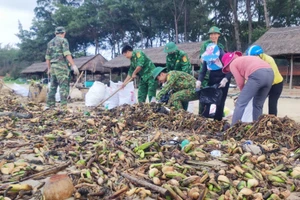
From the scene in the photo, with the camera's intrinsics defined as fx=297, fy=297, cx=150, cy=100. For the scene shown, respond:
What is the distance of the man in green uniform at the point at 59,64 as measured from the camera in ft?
21.2

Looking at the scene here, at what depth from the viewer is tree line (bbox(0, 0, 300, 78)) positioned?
24.9 metres

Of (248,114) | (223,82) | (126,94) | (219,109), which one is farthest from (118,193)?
(126,94)

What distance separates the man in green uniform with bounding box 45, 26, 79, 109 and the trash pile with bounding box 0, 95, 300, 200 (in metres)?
2.65

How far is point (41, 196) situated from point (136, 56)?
4475mm

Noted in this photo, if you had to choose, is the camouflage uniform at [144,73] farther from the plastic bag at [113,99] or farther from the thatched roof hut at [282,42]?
the thatched roof hut at [282,42]

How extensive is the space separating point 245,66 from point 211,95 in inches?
39.1

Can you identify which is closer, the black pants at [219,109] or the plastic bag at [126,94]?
the black pants at [219,109]

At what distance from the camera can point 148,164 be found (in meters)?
2.26

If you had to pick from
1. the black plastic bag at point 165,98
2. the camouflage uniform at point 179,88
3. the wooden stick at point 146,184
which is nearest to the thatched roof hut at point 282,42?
the camouflage uniform at point 179,88

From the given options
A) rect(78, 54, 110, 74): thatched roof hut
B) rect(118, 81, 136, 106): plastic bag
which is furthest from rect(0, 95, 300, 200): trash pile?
rect(78, 54, 110, 74): thatched roof hut

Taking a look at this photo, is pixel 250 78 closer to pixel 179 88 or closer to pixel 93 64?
pixel 179 88

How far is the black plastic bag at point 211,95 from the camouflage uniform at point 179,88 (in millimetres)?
239

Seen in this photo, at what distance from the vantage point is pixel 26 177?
2039 millimetres

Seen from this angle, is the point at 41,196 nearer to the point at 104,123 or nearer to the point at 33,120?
the point at 104,123
